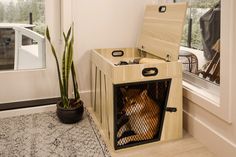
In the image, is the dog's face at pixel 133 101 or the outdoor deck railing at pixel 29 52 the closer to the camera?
the dog's face at pixel 133 101

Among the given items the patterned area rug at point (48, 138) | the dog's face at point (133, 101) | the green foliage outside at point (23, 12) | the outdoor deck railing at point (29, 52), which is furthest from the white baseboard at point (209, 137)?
the green foliage outside at point (23, 12)

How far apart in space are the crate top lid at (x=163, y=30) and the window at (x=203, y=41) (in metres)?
0.22

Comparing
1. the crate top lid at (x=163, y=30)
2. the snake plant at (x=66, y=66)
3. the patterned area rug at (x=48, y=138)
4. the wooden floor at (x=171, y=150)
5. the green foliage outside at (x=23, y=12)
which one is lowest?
the wooden floor at (x=171, y=150)

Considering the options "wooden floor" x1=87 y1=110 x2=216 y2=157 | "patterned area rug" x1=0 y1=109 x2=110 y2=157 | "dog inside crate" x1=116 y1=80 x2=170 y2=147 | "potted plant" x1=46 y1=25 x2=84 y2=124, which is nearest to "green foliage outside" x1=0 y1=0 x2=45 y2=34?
"potted plant" x1=46 y1=25 x2=84 y2=124

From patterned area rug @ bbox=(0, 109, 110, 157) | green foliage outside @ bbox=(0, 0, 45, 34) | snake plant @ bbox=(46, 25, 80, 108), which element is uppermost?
green foliage outside @ bbox=(0, 0, 45, 34)

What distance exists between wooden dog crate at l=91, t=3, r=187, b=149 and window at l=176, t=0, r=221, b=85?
22 cm

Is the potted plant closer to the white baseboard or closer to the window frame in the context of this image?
the white baseboard

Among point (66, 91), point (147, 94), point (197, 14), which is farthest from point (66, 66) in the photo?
point (197, 14)

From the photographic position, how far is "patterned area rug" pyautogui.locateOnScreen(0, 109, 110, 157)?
158 centimetres

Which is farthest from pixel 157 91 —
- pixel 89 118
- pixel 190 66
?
pixel 89 118

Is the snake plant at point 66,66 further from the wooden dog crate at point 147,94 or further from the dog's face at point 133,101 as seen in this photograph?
the dog's face at point 133,101

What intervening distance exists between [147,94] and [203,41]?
22.2 inches

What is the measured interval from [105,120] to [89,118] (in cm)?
31

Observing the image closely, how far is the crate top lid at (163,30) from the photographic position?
5.60ft
